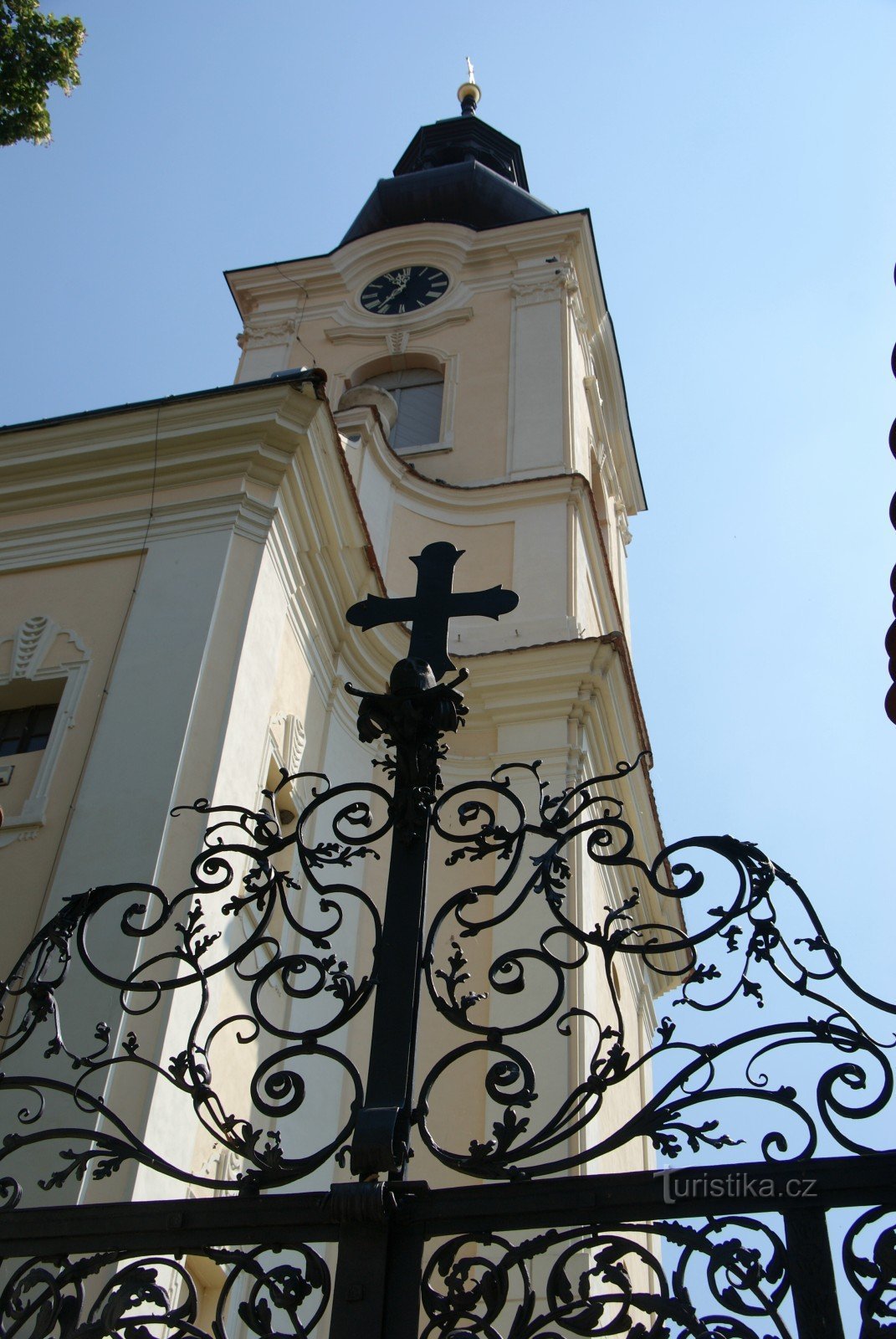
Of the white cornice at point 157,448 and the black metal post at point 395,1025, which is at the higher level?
the white cornice at point 157,448

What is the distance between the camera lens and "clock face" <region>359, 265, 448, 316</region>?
20438mm

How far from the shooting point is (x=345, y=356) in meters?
20.1

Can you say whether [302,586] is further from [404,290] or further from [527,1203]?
[404,290]

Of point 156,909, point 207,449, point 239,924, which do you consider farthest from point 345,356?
point 156,909

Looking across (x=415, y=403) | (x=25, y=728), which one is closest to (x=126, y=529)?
(x=25, y=728)

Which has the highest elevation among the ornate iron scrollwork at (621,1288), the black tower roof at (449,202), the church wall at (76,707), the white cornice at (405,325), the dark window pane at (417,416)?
the black tower roof at (449,202)

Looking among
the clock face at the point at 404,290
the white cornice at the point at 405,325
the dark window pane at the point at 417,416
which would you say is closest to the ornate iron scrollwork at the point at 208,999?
the dark window pane at the point at 417,416

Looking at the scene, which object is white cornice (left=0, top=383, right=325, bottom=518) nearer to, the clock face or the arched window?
the arched window

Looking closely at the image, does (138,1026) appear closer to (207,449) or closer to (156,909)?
(156,909)

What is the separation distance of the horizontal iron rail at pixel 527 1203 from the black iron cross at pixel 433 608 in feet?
5.66

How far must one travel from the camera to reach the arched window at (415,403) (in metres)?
18.5

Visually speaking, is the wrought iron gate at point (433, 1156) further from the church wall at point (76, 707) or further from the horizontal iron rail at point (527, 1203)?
the church wall at point (76, 707)

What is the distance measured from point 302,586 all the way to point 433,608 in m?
5.82

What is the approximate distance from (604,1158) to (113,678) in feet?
18.8
